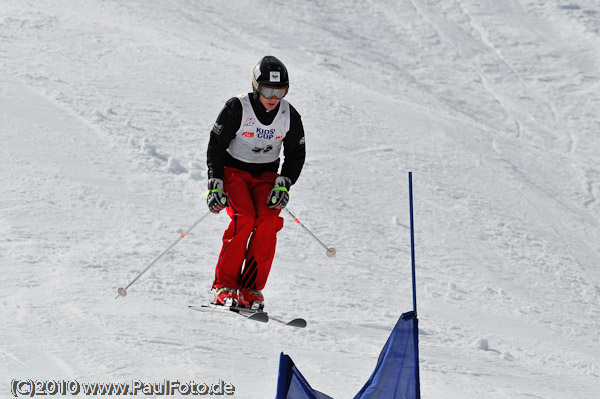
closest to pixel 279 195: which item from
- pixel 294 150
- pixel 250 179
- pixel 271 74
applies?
pixel 250 179

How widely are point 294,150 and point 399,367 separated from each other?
2.13 metres

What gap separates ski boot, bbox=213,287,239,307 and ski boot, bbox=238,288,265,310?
0.04m

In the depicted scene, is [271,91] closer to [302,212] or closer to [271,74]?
[271,74]

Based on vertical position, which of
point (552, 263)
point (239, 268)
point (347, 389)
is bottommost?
point (552, 263)

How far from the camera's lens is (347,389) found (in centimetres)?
684

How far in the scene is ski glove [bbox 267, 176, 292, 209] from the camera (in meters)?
5.96

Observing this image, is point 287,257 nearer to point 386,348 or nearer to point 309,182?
point 309,182

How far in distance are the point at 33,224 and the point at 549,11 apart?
21.1 meters

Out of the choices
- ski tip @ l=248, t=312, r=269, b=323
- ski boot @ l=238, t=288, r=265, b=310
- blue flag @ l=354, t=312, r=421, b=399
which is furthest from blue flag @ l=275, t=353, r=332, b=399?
ski boot @ l=238, t=288, r=265, b=310

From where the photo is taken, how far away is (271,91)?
19.1 ft

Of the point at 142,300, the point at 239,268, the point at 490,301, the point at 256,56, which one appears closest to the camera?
the point at 239,268

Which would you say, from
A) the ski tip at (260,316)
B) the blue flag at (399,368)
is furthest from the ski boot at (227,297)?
the blue flag at (399,368)

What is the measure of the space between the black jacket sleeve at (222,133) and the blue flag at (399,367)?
198 centimetres

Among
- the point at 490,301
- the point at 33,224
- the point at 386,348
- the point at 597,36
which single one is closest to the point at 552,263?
the point at 490,301
